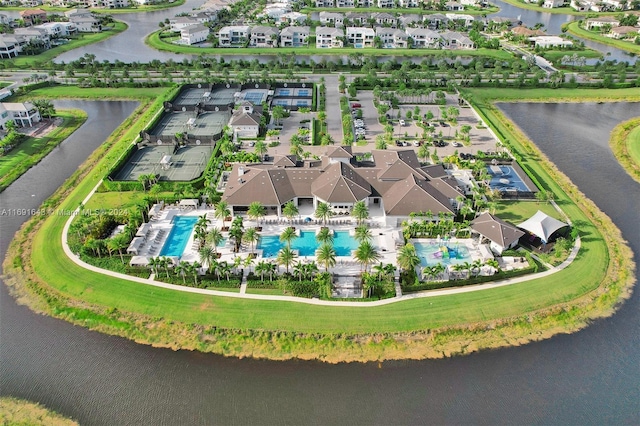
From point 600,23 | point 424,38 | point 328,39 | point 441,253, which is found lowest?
point 441,253

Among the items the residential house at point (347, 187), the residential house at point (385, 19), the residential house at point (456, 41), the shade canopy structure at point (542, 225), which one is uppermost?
the residential house at point (385, 19)

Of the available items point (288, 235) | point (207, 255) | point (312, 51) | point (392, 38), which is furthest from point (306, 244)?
point (392, 38)

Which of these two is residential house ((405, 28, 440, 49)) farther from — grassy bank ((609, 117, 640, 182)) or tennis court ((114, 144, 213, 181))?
tennis court ((114, 144, 213, 181))

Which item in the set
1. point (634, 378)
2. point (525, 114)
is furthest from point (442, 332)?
point (525, 114)

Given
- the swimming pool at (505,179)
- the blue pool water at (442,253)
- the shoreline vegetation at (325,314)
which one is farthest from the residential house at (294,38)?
the shoreline vegetation at (325,314)

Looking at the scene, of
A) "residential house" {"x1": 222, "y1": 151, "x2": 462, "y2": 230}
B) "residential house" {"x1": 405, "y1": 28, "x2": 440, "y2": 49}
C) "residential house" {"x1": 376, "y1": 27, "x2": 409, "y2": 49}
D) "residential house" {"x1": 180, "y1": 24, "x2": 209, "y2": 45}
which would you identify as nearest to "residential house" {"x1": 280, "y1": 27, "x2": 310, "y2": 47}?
"residential house" {"x1": 376, "y1": 27, "x2": 409, "y2": 49}

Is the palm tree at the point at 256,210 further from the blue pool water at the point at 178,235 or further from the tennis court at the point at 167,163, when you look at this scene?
the tennis court at the point at 167,163

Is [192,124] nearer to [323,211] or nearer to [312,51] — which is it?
[323,211]
